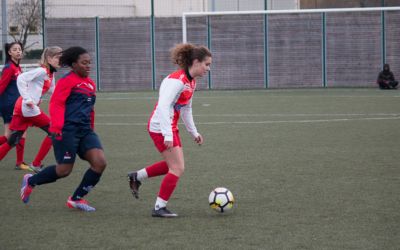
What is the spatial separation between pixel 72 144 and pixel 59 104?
0.41m

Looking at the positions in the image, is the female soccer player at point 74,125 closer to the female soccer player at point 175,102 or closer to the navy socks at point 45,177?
the navy socks at point 45,177

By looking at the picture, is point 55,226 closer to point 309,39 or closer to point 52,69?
point 52,69

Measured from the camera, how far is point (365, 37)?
94.9ft

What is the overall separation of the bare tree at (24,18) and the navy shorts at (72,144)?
83.8 feet

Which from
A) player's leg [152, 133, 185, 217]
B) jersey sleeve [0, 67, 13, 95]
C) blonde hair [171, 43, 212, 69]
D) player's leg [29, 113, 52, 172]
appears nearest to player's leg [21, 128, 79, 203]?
player's leg [152, 133, 185, 217]

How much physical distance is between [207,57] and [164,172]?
1.27m

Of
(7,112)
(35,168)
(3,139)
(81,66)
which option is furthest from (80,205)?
(7,112)

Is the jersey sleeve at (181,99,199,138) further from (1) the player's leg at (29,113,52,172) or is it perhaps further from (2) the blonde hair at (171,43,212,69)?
(1) the player's leg at (29,113,52,172)

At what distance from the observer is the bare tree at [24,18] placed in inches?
1275

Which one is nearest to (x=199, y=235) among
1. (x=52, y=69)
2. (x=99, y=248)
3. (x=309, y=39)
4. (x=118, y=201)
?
(x=99, y=248)

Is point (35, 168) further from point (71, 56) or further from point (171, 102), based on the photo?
point (171, 102)

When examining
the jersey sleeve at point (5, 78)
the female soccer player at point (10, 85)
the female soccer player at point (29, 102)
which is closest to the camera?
the female soccer player at point (29, 102)

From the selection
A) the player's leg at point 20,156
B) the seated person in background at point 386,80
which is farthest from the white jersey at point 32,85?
the seated person in background at point 386,80

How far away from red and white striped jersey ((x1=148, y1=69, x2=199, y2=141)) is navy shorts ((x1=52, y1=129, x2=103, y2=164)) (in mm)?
697
